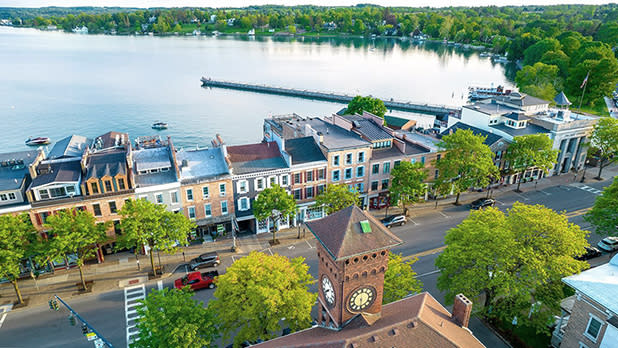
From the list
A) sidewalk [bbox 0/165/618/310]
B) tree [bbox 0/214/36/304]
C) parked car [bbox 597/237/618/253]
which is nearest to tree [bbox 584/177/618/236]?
parked car [bbox 597/237/618/253]

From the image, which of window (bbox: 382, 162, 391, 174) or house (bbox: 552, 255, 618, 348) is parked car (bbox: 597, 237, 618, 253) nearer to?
house (bbox: 552, 255, 618, 348)

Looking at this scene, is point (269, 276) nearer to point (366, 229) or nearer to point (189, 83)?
point (366, 229)

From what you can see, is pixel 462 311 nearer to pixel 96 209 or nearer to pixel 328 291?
pixel 328 291

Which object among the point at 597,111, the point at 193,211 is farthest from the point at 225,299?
the point at 597,111

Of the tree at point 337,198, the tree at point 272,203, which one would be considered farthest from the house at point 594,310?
the tree at point 272,203

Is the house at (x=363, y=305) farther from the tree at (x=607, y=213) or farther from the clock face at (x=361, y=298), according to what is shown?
the tree at (x=607, y=213)

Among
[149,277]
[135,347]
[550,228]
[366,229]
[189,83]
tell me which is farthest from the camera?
[189,83]

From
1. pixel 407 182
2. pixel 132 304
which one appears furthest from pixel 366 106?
pixel 132 304
